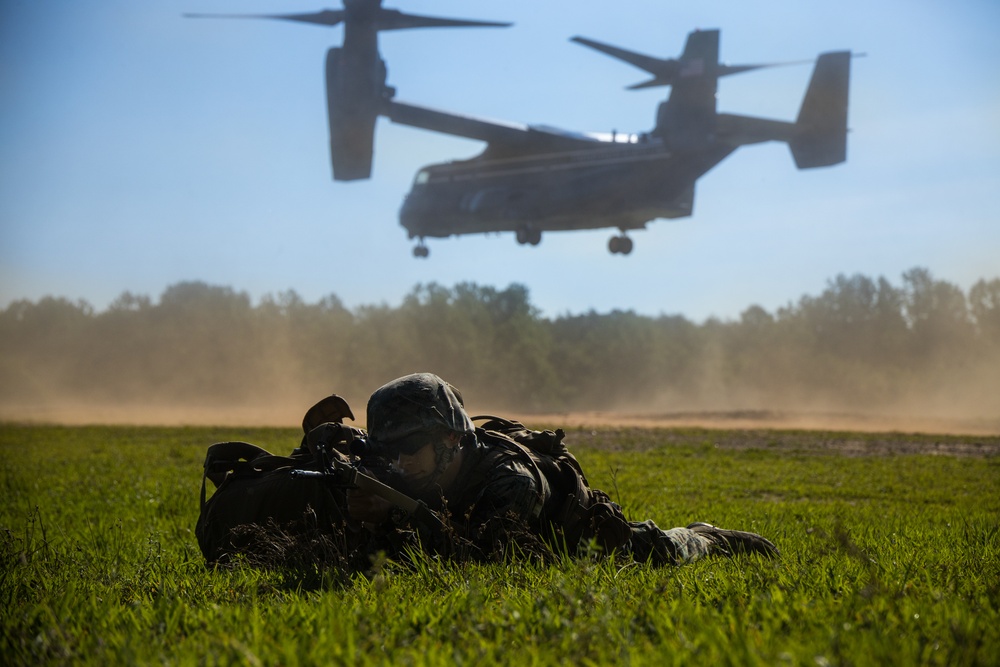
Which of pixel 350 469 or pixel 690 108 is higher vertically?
pixel 690 108

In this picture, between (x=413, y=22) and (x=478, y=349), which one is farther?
(x=478, y=349)

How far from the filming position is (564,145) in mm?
30344

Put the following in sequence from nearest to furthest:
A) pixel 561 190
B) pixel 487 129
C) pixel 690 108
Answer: pixel 690 108 → pixel 561 190 → pixel 487 129

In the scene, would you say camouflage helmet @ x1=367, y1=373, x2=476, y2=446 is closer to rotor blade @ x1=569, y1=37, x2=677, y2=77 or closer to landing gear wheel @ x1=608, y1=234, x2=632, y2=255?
rotor blade @ x1=569, y1=37, x2=677, y2=77

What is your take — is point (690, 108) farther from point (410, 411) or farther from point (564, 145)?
point (410, 411)

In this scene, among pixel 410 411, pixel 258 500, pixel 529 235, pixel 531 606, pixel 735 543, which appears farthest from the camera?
pixel 529 235

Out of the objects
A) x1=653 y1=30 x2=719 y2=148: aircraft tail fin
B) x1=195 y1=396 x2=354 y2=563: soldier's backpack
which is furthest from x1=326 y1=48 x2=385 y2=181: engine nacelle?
x1=195 y1=396 x2=354 y2=563: soldier's backpack

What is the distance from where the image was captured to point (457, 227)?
1267 inches

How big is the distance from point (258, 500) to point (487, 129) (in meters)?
26.8

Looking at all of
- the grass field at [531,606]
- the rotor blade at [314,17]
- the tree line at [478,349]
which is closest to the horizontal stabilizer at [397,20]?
the rotor blade at [314,17]

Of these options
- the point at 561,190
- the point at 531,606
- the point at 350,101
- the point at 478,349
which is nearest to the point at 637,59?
the point at 561,190

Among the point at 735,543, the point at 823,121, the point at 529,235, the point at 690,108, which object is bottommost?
the point at 735,543

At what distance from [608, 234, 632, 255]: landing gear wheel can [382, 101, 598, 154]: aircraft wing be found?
5397 mm

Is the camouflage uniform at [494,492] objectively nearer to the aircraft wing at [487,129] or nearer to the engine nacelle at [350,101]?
the aircraft wing at [487,129]
